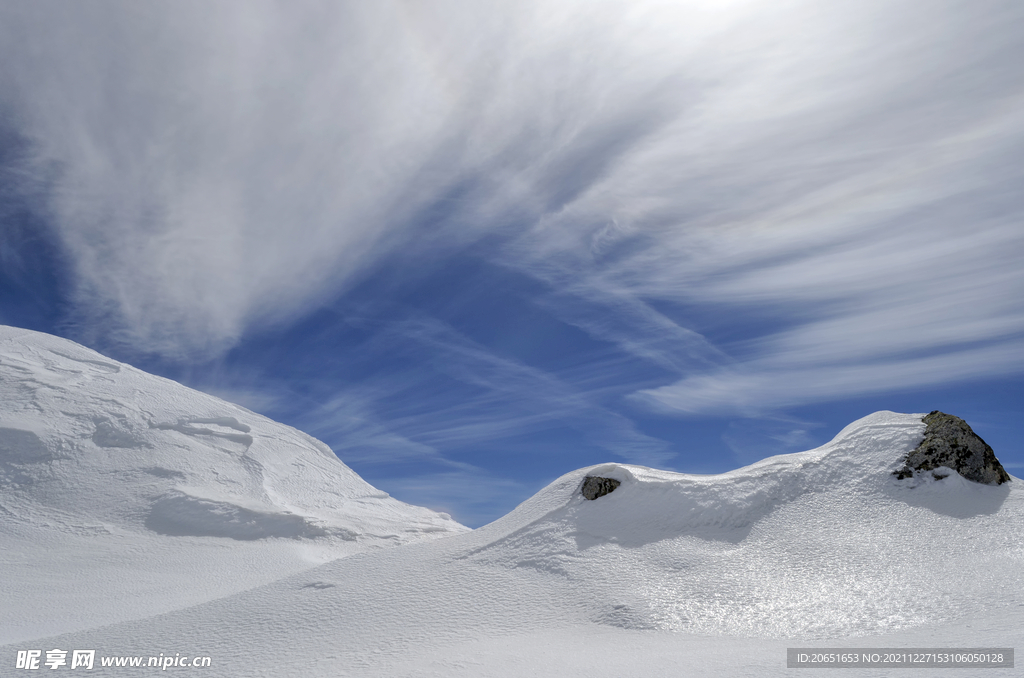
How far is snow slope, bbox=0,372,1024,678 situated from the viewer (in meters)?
7.79

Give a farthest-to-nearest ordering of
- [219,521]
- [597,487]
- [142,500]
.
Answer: [142,500] → [219,521] → [597,487]

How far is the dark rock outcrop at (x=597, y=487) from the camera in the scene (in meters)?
12.7

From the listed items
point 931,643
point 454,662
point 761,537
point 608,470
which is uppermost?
point 608,470

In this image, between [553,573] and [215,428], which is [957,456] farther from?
[215,428]

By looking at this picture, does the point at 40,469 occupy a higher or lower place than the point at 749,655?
higher

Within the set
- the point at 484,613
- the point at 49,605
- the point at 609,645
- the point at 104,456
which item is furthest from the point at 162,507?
the point at 609,645

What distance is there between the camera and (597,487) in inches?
503

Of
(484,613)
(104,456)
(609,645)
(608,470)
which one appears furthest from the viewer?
(104,456)

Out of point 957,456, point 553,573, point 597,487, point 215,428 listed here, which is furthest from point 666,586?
point 215,428

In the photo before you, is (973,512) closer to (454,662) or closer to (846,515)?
(846,515)

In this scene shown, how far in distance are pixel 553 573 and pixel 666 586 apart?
193cm

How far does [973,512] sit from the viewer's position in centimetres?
1107

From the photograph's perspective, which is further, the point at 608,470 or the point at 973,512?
the point at 608,470

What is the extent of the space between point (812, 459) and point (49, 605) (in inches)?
622
